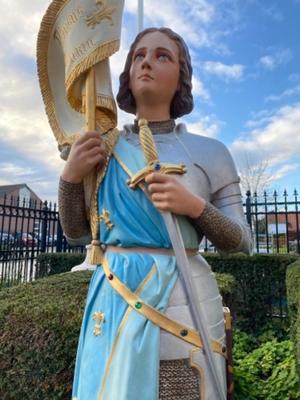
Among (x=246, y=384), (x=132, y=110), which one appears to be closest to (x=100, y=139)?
(x=132, y=110)

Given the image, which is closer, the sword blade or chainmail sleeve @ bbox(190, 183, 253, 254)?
the sword blade

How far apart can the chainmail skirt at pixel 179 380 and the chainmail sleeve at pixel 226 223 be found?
0.40m

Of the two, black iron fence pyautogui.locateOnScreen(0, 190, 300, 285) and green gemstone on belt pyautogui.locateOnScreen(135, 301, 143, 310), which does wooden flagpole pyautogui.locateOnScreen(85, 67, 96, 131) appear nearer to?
green gemstone on belt pyautogui.locateOnScreen(135, 301, 143, 310)

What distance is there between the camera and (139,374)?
104 centimetres

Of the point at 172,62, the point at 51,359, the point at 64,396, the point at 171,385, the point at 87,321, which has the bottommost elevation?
the point at 64,396

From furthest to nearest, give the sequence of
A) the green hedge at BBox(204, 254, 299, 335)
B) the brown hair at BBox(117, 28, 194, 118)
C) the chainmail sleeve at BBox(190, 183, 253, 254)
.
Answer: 1. the green hedge at BBox(204, 254, 299, 335)
2. the brown hair at BBox(117, 28, 194, 118)
3. the chainmail sleeve at BBox(190, 183, 253, 254)

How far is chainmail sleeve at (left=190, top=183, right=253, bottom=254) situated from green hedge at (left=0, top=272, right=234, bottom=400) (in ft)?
4.83

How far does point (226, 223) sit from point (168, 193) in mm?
244

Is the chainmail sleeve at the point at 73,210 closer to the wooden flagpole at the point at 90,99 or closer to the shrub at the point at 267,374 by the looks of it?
the wooden flagpole at the point at 90,99

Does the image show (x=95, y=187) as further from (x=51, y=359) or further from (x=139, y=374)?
(x=51, y=359)

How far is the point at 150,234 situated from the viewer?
3.96ft

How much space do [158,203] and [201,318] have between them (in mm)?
364

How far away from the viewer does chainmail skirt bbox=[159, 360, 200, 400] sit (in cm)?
111

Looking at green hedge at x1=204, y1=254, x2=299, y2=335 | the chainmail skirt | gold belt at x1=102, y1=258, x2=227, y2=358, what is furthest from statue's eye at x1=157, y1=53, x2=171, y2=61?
green hedge at x1=204, y1=254, x2=299, y2=335
